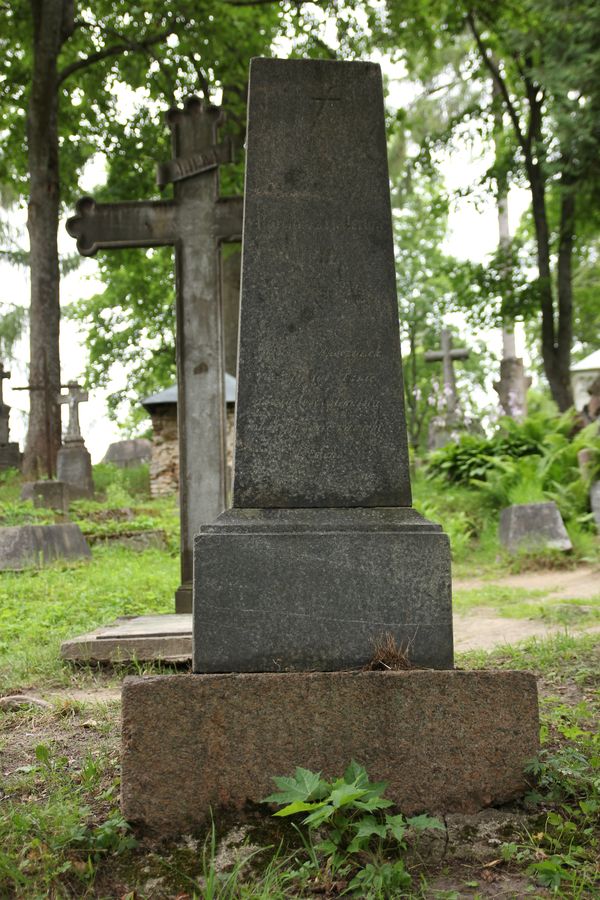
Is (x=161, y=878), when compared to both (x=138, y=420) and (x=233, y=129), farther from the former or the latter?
(x=138, y=420)

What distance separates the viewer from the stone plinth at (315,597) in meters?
2.60

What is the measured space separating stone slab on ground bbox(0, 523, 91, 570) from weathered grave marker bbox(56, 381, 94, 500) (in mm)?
5071

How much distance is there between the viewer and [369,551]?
2645 mm

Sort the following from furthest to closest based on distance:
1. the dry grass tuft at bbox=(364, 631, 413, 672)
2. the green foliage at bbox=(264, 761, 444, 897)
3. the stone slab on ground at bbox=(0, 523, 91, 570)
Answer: the stone slab on ground at bbox=(0, 523, 91, 570) → the dry grass tuft at bbox=(364, 631, 413, 672) → the green foliage at bbox=(264, 761, 444, 897)

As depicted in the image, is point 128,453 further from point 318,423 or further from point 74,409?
point 318,423

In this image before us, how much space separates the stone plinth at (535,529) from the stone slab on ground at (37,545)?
4713 mm

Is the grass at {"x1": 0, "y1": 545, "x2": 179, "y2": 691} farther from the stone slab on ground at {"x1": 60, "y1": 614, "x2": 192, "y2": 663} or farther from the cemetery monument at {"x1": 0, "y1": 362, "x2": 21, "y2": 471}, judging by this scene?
the cemetery monument at {"x1": 0, "y1": 362, "x2": 21, "y2": 471}

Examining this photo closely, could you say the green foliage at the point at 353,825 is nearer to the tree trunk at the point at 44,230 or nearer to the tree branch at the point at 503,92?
the tree trunk at the point at 44,230

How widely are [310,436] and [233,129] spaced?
14.7 meters

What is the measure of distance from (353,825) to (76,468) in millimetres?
12632

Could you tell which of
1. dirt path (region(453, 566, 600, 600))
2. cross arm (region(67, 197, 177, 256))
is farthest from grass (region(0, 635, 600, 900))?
dirt path (region(453, 566, 600, 600))

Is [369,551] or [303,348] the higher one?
[303,348]

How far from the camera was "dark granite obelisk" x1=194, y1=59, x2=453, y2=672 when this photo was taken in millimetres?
2613

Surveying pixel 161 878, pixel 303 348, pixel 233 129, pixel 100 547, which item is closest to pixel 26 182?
pixel 233 129
